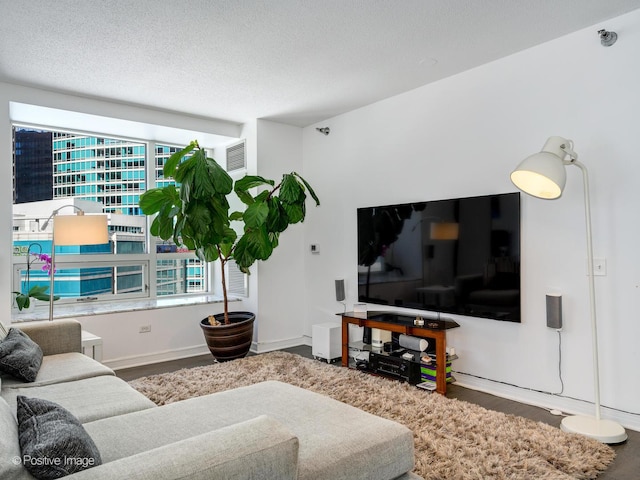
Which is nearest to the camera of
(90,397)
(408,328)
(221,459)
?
(221,459)

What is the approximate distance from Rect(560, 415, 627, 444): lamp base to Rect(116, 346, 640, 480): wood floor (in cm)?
5

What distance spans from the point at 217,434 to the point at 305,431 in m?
0.54

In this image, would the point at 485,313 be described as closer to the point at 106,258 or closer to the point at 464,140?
the point at 464,140

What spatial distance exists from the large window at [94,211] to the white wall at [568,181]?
2.80 metres

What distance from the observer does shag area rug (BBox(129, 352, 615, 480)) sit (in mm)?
2256

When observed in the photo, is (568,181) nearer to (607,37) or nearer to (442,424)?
(607,37)

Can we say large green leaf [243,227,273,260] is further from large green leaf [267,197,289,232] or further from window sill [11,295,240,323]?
window sill [11,295,240,323]

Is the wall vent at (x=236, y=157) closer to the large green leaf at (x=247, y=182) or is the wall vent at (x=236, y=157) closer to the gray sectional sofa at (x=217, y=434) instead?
the large green leaf at (x=247, y=182)

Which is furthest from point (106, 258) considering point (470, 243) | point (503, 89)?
point (503, 89)

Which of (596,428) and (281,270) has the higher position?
(281,270)

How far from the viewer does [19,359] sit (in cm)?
251

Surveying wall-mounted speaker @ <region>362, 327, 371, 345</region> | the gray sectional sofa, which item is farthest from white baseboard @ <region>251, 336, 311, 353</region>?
the gray sectional sofa

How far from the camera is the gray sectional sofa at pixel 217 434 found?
1178mm

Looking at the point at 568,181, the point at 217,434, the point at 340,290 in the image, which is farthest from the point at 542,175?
the point at 340,290
